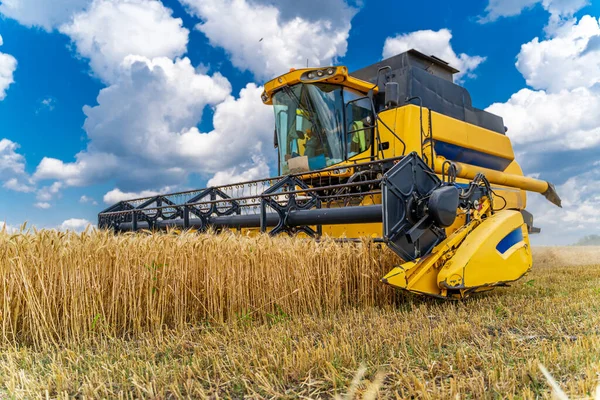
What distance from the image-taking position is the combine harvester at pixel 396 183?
412 cm

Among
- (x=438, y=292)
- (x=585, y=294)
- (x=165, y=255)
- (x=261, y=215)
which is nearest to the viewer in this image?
(x=165, y=255)

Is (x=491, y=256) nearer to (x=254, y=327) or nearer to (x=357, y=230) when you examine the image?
(x=357, y=230)

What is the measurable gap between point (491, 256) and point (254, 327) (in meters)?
2.31

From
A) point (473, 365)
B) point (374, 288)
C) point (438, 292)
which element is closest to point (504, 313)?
point (438, 292)

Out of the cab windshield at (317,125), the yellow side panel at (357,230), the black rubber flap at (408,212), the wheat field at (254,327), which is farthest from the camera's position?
the cab windshield at (317,125)

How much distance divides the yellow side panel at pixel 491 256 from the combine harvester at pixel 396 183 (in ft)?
0.04

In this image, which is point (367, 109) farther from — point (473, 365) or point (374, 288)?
point (473, 365)

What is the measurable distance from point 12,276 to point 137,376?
1.35m

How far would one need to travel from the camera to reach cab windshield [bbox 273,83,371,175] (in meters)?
6.08

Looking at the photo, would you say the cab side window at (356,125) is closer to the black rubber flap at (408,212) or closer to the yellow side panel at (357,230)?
the yellow side panel at (357,230)

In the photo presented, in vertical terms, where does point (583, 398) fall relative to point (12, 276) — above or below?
below

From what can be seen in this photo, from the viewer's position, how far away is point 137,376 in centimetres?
218

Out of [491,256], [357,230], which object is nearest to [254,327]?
[491,256]

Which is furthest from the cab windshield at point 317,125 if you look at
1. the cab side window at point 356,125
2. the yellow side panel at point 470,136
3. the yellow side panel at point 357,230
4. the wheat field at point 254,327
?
the wheat field at point 254,327
